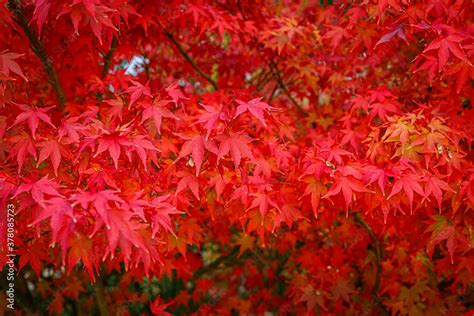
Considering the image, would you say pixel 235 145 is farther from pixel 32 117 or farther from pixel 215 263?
pixel 215 263

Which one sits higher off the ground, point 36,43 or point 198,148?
point 36,43

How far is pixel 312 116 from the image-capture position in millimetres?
4031

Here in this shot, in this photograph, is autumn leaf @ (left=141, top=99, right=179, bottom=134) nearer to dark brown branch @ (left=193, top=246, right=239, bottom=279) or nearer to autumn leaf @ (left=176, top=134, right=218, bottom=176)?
autumn leaf @ (left=176, top=134, right=218, bottom=176)

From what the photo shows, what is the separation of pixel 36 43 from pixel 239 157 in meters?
1.37

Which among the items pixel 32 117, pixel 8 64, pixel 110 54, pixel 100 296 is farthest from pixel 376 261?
pixel 8 64

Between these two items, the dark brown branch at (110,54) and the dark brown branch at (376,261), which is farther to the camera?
the dark brown branch at (376,261)

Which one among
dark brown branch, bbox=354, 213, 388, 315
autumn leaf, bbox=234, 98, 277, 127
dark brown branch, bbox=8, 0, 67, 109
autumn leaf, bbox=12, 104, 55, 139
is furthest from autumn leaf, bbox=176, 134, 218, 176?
dark brown branch, bbox=354, 213, 388, 315

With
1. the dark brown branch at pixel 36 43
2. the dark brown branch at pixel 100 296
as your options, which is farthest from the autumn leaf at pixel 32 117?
the dark brown branch at pixel 100 296

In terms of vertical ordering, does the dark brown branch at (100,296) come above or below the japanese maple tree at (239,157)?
below

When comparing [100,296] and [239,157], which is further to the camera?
[100,296]

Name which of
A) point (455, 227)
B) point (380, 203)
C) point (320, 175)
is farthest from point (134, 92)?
point (455, 227)

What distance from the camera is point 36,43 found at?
2.76 m

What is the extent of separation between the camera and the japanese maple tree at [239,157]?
7.01 feet

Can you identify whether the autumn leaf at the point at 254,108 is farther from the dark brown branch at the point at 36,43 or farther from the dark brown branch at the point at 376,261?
the dark brown branch at the point at 376,261
